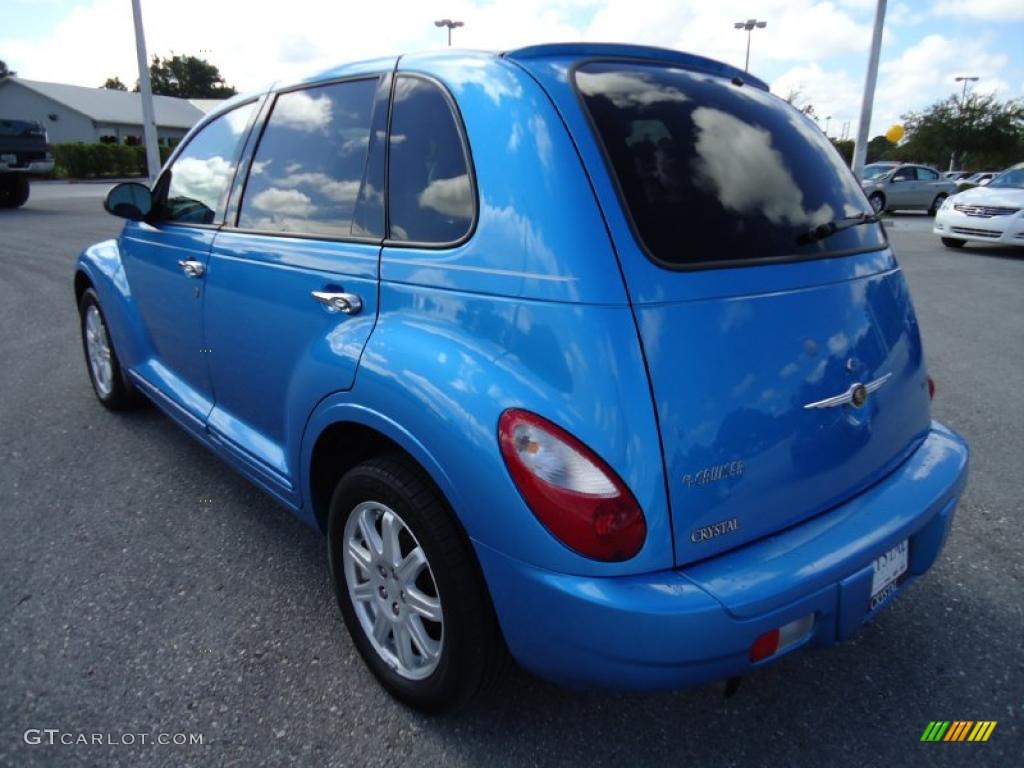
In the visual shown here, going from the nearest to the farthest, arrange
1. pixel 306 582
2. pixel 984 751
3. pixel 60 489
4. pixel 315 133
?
pixel 984 751 < pixel 315 133 < pixel 306 582 < pixel 60 489

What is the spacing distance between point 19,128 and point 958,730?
820 inches

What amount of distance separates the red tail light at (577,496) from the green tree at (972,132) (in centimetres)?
5324

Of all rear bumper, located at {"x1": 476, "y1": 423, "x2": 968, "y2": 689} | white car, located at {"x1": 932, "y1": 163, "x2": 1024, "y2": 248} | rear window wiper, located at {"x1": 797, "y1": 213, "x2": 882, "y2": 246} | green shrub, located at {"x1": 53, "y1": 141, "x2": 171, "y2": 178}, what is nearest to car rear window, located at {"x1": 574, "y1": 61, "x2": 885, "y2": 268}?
rear window wiper, located at {"x1": 797, "y1": 213, "x2": 882, "y2": 246}

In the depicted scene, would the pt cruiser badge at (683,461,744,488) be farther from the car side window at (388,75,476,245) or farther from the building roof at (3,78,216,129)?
the building roof at (3,78,216,129)

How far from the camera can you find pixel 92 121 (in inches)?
1999

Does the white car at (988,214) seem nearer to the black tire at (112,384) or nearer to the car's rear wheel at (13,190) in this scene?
the black tire at (112,384)

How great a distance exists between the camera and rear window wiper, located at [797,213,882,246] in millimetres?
1961

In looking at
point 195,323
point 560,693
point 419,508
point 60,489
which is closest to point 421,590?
point 419,508

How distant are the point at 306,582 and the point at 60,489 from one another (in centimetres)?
155

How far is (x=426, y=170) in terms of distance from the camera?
6.56ft

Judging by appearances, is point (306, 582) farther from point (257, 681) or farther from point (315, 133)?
point (315, 133)

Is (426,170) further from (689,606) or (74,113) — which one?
(74,113)

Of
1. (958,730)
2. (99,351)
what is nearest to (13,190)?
(99,351)

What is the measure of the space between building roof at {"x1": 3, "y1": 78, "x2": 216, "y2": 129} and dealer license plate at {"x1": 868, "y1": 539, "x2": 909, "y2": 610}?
5787 centimetres
